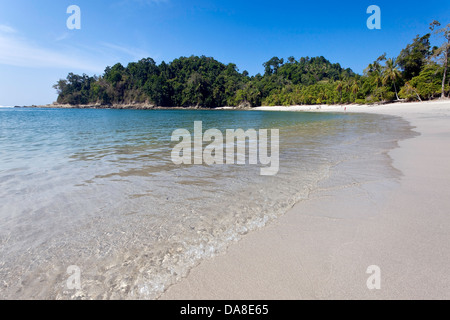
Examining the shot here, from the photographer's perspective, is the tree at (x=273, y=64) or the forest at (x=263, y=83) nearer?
the forest at (x=263, y=83)

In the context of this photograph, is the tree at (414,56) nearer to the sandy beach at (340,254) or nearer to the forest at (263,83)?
the forest at (263,83)

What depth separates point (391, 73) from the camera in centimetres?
5088

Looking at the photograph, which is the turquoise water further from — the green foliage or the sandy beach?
the green foliage

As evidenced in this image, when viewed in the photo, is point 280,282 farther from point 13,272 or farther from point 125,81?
point 125,81

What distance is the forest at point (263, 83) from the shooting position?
49.9m

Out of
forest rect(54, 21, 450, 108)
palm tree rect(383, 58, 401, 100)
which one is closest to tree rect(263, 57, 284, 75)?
forest rect(54, 21, 450, 108)

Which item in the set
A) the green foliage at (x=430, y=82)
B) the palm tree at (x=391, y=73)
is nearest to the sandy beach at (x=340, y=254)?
the green foliage at (x=430, y=82)

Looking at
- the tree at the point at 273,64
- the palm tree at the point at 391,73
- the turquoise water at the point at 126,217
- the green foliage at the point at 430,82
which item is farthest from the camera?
the tree at the point at 273,64

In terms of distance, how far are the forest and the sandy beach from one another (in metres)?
54.6

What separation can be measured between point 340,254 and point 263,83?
Answer: 424 feet

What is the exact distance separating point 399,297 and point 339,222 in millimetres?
1201

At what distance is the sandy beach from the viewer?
1831 millimetres

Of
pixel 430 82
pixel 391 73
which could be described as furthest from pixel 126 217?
pixel 391 73

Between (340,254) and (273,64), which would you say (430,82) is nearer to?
(340,254)
